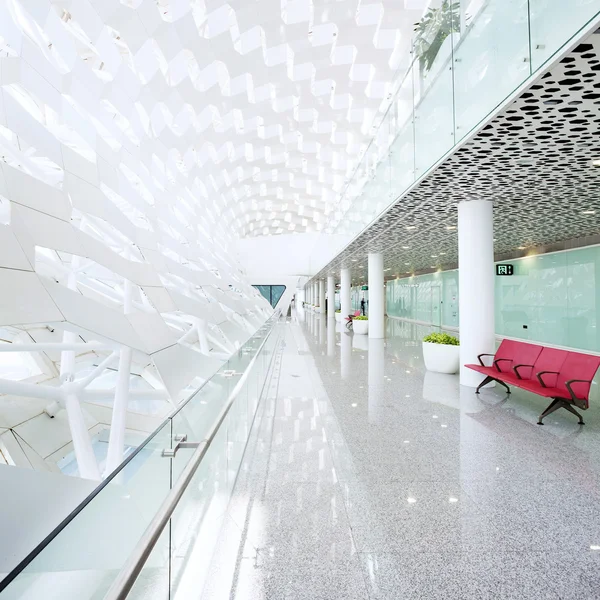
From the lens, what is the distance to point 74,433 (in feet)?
22.0

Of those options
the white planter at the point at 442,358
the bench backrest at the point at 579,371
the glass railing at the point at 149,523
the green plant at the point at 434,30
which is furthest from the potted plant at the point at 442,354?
→ the glass railing at the point at 149,523

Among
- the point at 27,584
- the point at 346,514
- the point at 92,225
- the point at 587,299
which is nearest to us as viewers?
the point at 27,584

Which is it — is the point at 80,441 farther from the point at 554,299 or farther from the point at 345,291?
the point at 345,291

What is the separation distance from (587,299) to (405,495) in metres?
13.8

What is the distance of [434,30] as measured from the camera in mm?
7930

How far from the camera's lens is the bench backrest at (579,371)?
21.6 feet

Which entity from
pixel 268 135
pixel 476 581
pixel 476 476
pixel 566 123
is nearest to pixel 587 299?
pixel 566 123

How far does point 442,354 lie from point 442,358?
0.11m

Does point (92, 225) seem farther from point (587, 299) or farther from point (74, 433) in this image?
point (587, 299)

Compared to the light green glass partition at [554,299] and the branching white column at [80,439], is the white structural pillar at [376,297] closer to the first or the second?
the light green glass partition at [554,299]

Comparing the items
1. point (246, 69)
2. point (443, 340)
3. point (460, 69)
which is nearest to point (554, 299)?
point (443, 340)

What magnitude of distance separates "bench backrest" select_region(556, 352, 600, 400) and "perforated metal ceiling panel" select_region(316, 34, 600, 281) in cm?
330

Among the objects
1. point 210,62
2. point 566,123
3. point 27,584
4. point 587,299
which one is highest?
point 210,62

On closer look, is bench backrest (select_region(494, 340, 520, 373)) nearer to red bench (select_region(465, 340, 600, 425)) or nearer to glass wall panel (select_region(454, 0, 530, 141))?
red bench (select_region(465, 340, 600, 425))
